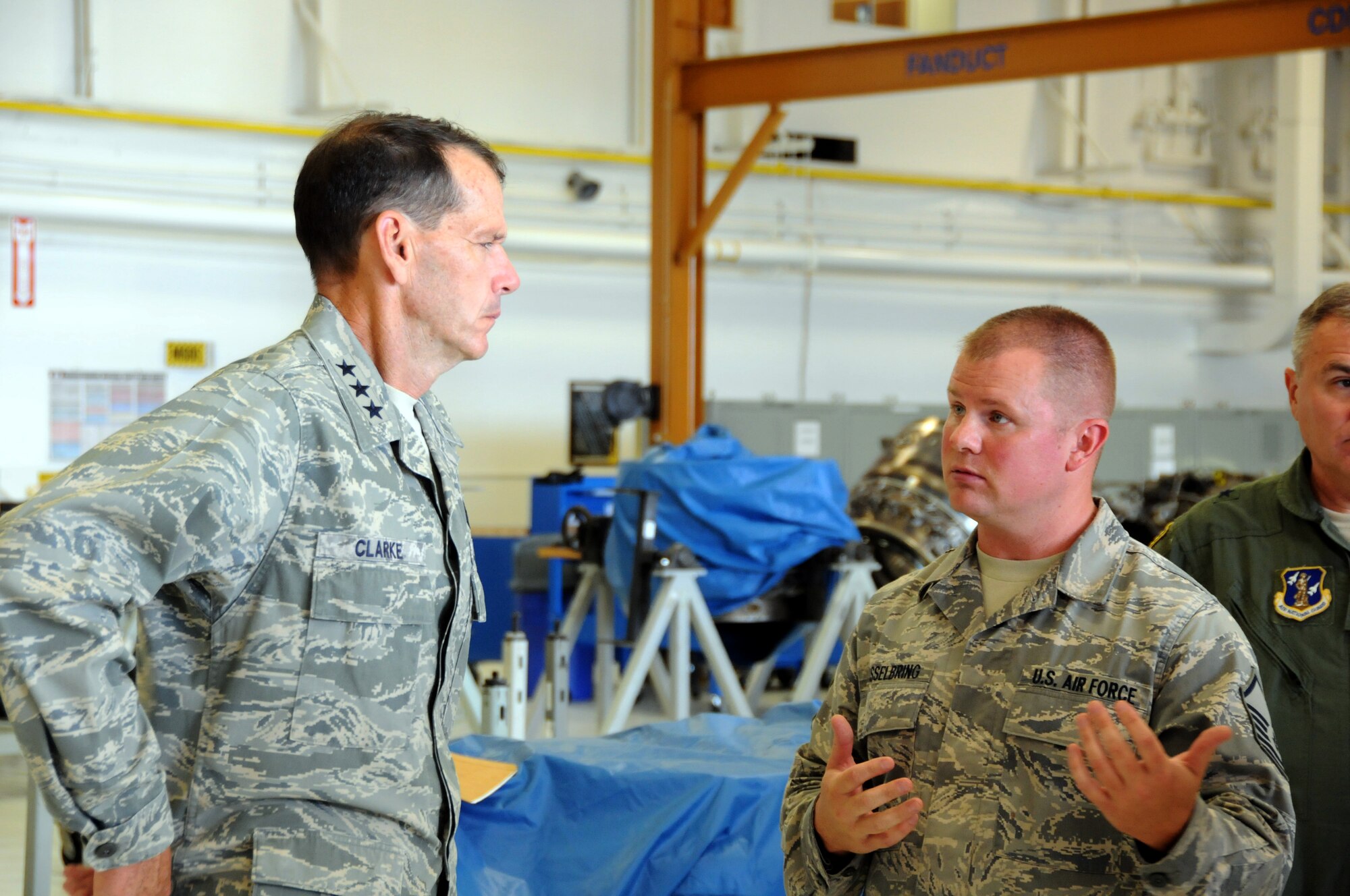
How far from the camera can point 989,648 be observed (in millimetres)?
1620

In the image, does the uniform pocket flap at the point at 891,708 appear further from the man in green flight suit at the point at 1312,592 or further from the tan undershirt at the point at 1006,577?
the man in green flight suit at the point at 1312,592

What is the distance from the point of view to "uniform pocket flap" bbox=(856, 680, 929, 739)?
65.1 inches

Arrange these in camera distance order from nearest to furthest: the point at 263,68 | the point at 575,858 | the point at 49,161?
1. the point at 575,858
2. the point at 49,161
3. the point at 263,68

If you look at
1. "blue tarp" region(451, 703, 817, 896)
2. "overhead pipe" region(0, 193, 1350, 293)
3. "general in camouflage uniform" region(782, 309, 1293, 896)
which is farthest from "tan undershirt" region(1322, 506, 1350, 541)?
"overhead pipe" region(0, 193, 1350, 293)

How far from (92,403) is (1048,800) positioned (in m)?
9.34

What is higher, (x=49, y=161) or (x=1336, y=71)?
(x=1336, y=71)

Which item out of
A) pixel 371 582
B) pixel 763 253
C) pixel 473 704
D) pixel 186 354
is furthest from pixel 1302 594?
pixel 186 354

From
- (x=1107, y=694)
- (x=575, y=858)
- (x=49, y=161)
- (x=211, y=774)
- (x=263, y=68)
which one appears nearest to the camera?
(x=211, y=774)

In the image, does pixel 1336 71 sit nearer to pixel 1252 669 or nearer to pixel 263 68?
pixel 263 68

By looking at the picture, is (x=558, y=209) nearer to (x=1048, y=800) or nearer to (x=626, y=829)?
(x=626, y=829)

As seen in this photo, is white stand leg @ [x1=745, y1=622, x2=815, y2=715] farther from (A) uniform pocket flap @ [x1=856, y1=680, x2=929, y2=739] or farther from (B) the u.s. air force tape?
(B) the u.s. air force tape

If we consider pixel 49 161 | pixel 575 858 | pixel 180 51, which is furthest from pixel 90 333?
pixel 575 858

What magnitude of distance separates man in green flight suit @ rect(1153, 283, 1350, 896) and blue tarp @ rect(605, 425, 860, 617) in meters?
3.30

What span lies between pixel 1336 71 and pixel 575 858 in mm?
13901
